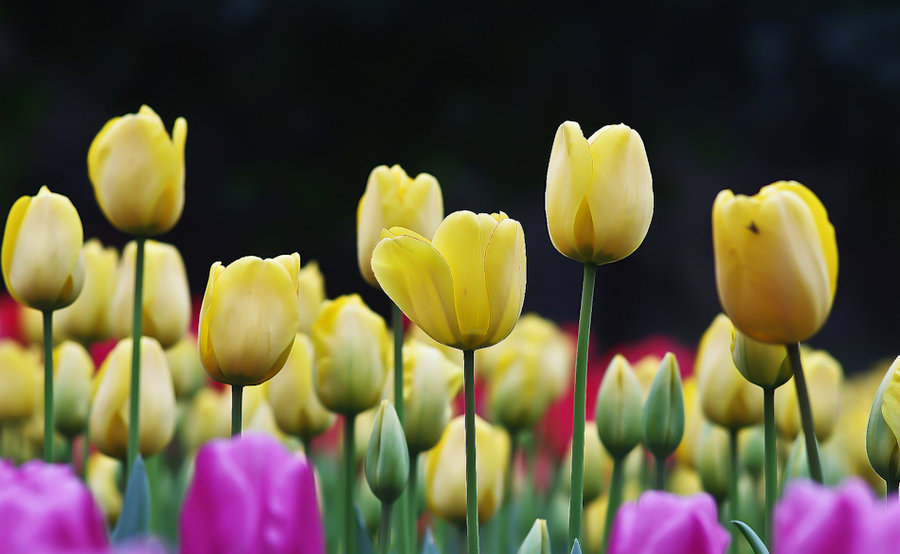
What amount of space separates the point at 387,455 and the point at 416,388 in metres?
0.17

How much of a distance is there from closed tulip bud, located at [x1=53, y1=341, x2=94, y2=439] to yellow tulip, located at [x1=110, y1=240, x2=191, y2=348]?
78mm

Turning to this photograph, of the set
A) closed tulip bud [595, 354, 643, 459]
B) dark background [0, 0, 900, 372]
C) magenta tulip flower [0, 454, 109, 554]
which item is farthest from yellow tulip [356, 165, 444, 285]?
dark background [0, 0, 900, 372]

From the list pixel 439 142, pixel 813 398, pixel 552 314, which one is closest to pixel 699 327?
pixel 552 314

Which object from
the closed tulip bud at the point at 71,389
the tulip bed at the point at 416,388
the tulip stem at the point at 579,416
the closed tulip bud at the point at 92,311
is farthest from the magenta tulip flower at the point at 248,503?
the closed tulip bud at the point at 92,311

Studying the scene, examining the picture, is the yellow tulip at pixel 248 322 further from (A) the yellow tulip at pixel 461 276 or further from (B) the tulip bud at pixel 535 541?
(B) the tulip bud at pixel 535 541

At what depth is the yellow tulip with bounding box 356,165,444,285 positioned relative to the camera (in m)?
0.86

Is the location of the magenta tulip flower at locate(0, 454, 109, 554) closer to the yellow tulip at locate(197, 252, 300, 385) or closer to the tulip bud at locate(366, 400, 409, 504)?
the yellow tulip at locate(197, 252, 300, 385)

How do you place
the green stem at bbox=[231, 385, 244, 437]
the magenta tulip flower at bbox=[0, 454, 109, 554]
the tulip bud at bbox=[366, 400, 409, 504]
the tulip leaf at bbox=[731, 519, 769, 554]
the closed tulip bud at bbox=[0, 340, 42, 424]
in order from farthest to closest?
the closed tulip bud at bbox=[0, 340, 42, 424] < the tulip bud at bbox=[366, 400, 409, 504] < the green stem at bbox=[231, 385, 244, 437] < the tulip leaf at bbox=[731, 519, 769, 554] < the magenta tulip flower at bbox=[0, 454, 109, 554]

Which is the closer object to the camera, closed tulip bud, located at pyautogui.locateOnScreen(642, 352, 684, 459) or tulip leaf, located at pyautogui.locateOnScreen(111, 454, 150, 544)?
tulip leaf, located at pyautogui.locateOnScreen(111, 454, 150, 544)

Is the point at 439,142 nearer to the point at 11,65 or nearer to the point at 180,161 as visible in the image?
the point at 11,65

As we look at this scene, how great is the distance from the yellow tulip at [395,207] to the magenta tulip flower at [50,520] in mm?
545

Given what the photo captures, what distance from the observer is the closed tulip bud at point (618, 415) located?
3.00 feet

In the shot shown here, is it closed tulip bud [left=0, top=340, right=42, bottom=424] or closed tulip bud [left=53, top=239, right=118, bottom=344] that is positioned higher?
closed tulip bud [left=53, top=239, right=118, bottom=344]

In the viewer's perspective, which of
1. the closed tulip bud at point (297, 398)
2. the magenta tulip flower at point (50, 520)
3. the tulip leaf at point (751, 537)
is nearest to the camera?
the magenta tulip flower at point (50, 520)
